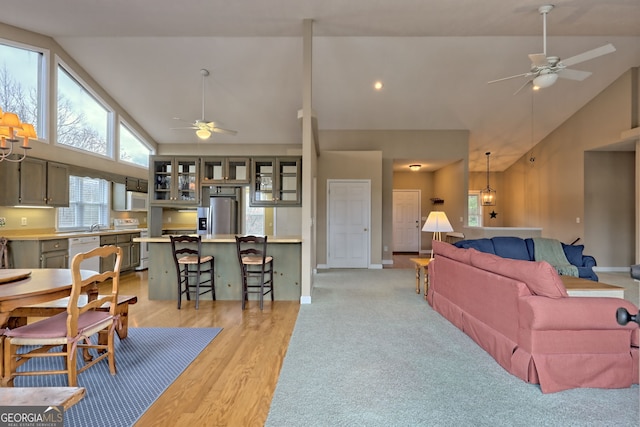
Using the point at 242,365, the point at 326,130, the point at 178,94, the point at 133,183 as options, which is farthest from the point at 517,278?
the point at 133,183

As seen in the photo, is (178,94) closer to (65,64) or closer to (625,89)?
(65,64)

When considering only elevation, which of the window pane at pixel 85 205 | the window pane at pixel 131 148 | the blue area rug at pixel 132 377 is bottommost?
the blue area rug at pixel 132 377

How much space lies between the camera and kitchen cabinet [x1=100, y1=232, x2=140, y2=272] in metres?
5.57

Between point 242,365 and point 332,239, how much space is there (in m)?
4.75

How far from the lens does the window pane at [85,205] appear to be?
5.61 meters

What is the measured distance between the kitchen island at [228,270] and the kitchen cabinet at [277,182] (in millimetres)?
1155

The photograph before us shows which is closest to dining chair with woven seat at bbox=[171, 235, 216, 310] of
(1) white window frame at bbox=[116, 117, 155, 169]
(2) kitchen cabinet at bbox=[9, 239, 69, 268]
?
(2) kitchen cabinet at bbox=[9, 239, 69, 268]

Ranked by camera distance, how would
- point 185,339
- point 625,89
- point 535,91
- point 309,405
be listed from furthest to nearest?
point 535,91 → point 625,89 → point 185,339 → point 309,405

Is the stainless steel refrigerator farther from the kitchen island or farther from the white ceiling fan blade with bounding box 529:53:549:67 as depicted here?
the white ceiling fan blade with bounding box 529:53:549:67

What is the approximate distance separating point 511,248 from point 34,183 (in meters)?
7.36

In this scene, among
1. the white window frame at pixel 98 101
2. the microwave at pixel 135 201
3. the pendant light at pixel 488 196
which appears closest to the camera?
the white window frame at pixel 98 101

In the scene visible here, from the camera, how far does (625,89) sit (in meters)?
5.96

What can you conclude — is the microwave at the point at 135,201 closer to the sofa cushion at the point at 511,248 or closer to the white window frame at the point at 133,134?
the white window frame at the point at 133,134

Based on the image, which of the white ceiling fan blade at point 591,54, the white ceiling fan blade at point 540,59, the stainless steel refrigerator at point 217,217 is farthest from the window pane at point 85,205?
the white ceiling fan blade at point 591,54
